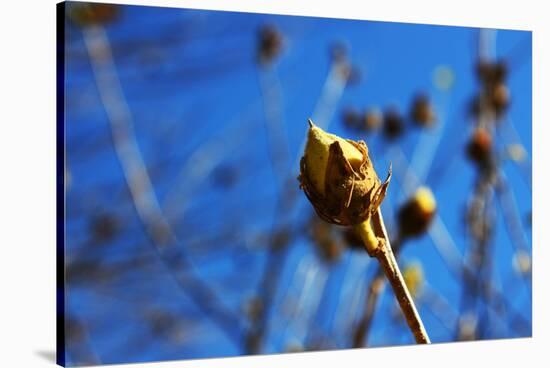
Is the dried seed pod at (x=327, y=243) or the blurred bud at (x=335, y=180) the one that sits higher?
the blurred bud at (x=335, y=180)

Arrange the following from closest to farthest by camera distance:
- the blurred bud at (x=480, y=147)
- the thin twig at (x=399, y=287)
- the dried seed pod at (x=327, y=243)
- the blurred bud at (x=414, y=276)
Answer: the thin twig at (x=399, y=287) < the dried seed pod at (x=327, y=243) < the blurred bud at (x=414, y=276) < the blurred bud at (x=480, y=147)

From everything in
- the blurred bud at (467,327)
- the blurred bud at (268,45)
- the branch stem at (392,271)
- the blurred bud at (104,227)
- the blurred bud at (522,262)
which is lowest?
the blurred bud at (467,327)

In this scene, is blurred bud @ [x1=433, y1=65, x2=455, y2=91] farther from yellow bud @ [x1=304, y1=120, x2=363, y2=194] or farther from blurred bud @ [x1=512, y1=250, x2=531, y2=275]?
yellow bud @ [x1=304, y1=120, x2=363, y2=194]

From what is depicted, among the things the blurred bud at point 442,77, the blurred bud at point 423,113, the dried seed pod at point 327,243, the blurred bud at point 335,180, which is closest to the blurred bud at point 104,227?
the dried seed pod at point 327,243

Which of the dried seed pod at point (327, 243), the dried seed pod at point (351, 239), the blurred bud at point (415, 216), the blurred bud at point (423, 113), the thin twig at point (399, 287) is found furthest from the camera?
the blurred bud at point (423, 113)

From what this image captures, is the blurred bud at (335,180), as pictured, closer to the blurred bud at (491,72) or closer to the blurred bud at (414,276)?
the blurred bud at (414,276)

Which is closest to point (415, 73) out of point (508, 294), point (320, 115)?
point (320, 115)

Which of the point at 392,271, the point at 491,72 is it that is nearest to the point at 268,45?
the point at 491,72

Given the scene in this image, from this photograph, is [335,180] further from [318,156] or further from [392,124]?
[392,124]
